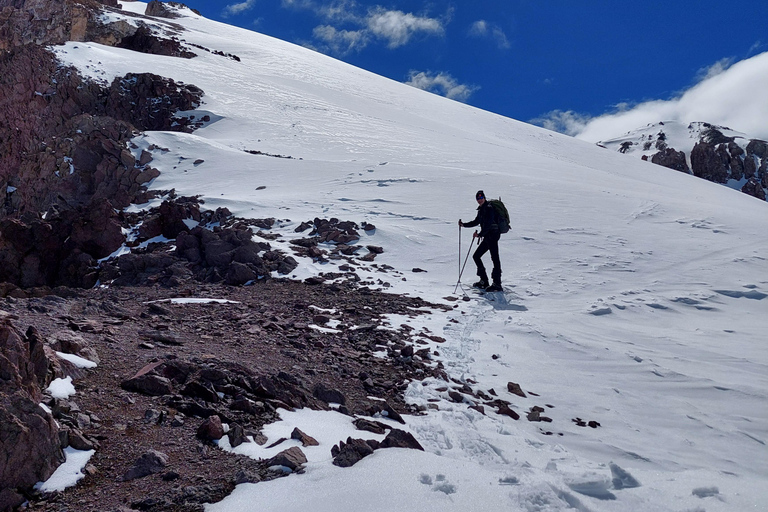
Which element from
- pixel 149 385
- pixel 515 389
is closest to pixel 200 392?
pixel 149 385

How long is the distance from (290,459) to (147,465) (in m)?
0.91

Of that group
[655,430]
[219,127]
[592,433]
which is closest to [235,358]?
[592,433]

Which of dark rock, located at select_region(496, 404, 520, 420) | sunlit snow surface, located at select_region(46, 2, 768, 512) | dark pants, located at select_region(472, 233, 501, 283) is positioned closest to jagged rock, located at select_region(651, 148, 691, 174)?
sunlit snow surface, located at select_region(46, 2, 768, 512)

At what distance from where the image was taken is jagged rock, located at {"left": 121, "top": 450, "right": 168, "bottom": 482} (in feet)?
10.9

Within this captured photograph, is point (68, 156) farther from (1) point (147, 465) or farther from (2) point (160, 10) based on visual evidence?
(2) point (160, 10)

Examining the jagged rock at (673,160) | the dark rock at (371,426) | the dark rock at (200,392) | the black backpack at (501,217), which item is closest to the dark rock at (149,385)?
the dark rock at (200,392)

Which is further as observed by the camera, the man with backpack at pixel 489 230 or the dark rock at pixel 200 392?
the man with backpack at pixel 489 230

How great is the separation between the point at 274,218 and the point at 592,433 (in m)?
10.7

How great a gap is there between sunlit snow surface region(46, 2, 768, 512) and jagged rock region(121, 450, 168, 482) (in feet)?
1.93

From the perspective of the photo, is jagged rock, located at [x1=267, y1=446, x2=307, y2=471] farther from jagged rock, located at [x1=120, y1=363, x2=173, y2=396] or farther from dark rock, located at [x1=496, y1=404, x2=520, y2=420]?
dark rock, located at [x1=496, y1=404, x2=520, y2=420]

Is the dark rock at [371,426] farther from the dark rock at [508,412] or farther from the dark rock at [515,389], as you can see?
the dark rock at [515,389]

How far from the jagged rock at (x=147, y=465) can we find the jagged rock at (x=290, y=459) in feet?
2.26

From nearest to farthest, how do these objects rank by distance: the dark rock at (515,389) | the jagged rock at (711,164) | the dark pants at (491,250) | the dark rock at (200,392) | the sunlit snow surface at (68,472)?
1. the sunlit snow surface at (68,472)
2. the dark rock at (200,392)
3. the dark rock at (515,389)
4. the dark pants at (491,250)
5. the jagged rock at (711,164)

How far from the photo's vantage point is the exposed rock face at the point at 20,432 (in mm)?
2990
